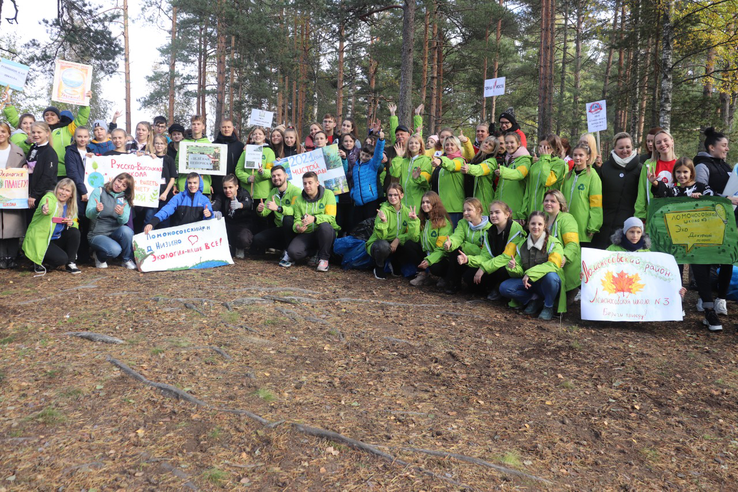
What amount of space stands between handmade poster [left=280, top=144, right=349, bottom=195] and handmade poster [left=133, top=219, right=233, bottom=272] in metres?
1.61

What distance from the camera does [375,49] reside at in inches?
846

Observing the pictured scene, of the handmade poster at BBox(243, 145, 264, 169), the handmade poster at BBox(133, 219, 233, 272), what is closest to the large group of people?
the handmade poster at BBox(243, 145, 264, 169)

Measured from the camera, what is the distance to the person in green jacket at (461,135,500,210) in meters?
7.65

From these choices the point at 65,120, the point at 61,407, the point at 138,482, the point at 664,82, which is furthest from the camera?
the point at 664,82

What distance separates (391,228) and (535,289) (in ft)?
7.96

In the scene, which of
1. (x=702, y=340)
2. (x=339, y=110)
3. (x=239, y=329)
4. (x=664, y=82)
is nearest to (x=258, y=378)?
(x=239, y=329)

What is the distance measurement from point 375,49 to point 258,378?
19372 mm

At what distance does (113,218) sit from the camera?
8.15 meters

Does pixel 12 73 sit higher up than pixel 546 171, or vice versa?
pixel 12 73

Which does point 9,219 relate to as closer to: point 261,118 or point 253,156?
point 253,156

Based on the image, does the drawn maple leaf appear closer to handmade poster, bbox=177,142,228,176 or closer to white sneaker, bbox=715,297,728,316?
white sneaker, bbox=715,297,728,316

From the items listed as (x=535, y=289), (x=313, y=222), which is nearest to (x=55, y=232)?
(x=313, y=222)

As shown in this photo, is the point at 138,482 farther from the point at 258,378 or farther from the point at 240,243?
A: the point at 240,243

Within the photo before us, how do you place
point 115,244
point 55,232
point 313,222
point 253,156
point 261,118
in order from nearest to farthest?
point 55,232 → point 115,244 → point 313,222 → point 253,156 → point 261,118
